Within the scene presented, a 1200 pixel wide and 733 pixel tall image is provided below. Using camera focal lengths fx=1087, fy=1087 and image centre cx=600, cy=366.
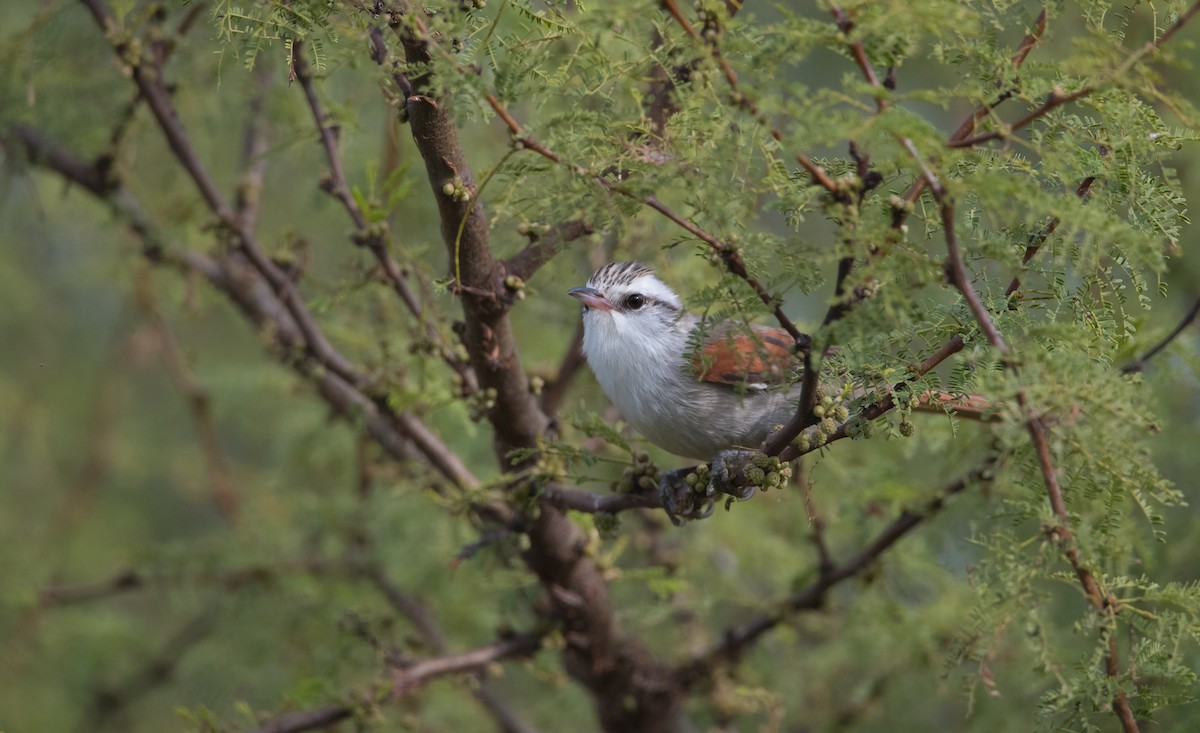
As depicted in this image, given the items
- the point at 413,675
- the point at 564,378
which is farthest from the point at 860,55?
the point at 564,378

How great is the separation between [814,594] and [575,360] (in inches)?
58.5

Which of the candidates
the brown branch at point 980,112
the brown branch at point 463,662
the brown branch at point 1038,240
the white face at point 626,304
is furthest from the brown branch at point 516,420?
the brown branch at point 1038,240

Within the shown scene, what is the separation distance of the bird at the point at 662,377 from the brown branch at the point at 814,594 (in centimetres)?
68

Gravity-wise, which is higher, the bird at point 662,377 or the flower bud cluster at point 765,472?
the bird at point 662,377

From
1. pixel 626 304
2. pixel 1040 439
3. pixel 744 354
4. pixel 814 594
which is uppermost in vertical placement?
pixel 626 304

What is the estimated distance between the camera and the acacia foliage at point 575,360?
219 centimetres

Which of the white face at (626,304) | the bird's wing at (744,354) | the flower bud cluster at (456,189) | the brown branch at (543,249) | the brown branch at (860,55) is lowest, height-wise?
the bird's wing at (744,354)

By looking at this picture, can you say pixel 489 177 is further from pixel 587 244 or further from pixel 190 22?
pixel 190 22

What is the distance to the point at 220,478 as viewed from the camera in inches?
289

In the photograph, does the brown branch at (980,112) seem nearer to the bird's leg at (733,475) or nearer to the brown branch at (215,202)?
→ the bird's leg at (733,475)

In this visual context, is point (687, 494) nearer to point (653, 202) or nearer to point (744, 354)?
point (744, 354)

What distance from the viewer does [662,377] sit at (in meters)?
3.97

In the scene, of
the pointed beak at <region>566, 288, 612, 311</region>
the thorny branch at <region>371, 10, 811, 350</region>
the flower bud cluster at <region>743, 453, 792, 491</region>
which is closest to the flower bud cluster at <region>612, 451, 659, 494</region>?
the flower bud cluster at <region>743, 453, 792, 491</region>

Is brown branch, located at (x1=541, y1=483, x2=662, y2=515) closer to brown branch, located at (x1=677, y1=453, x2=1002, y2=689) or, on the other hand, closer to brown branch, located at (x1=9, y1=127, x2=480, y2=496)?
brown branch, located at (x1=9, y1=127, x2=480, y2=496)
